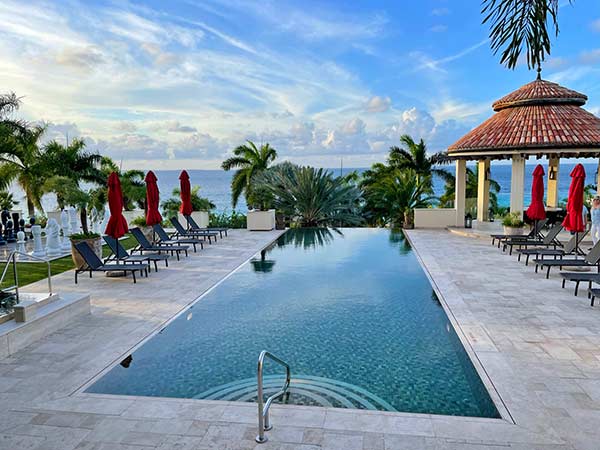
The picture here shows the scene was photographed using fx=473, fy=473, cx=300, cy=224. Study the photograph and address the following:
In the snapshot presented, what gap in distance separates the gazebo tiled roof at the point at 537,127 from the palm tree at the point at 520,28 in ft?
Answer: 49.6

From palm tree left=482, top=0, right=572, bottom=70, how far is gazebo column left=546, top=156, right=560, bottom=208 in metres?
18.9

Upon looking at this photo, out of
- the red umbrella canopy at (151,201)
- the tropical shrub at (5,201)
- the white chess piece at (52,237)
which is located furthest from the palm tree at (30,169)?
the red umbrella canopy at (151,201)


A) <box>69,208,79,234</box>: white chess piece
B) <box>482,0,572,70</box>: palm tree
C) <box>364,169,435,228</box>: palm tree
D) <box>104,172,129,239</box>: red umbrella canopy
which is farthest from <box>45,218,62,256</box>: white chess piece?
<box>482,0,572,70</box>: palm tree

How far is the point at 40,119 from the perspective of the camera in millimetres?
21969

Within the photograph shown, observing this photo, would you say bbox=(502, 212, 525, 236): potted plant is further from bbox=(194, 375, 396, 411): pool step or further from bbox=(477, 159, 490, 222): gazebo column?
bbox=(194, 375, 396, 411): pool step

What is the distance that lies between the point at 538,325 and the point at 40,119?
22.4m

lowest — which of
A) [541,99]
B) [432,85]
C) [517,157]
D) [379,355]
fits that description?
[379,355]

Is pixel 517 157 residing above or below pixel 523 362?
above

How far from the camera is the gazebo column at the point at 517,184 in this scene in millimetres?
18031

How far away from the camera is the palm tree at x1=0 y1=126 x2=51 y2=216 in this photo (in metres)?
19.6

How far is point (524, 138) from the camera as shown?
17.1 m

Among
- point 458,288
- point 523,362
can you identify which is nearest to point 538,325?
point 523,362

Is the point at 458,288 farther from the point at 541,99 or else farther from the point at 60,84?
the point at 60,84

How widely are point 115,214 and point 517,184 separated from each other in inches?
577
